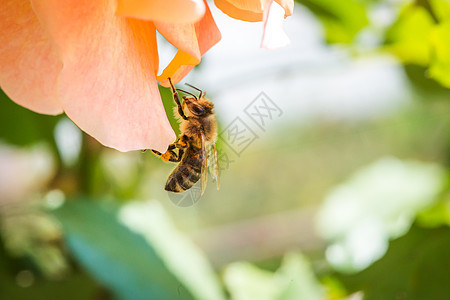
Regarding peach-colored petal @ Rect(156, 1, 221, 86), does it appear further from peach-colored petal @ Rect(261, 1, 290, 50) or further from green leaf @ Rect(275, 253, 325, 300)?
green leaf @ Rect(275, 253, 325, 300)

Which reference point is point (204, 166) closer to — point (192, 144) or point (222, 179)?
point (192, 144)

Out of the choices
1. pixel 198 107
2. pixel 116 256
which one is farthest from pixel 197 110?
pixel 116 256

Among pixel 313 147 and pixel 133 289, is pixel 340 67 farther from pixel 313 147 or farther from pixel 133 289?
pixel 313 147

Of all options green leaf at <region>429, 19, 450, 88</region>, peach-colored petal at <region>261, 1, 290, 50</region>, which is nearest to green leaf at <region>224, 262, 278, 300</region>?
green leaf at <region>429, 19, 450, 88</region>

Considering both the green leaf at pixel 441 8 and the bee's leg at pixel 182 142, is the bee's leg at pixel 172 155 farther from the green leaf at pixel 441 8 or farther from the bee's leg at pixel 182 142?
the green leaf at pixel 441 8

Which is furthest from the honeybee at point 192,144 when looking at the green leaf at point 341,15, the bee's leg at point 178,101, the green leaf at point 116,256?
the green leaf at point 341,15
